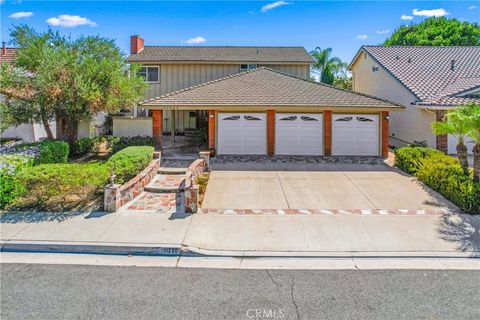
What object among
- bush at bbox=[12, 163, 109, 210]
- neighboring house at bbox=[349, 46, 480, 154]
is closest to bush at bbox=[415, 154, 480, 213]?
neighboring house at bbox=[349, 46, 480, 154]

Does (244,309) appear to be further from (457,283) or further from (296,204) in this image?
(296,204)

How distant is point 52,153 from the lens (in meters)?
13.0

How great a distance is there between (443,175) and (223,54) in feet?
59.7

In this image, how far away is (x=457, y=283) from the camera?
558 centimetres

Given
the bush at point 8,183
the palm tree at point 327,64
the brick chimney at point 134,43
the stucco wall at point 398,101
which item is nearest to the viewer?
the bush at point 8,183

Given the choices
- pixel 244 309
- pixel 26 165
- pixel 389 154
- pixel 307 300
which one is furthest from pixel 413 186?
pixel 26 165

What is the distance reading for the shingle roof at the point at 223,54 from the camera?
23.8 meters

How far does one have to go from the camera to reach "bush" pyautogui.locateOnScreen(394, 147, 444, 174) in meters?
13.1

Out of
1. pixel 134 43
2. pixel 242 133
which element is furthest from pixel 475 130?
pixel 134 43

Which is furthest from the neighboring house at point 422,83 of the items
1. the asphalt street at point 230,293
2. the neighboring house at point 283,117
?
the asphalt street at point 230,293

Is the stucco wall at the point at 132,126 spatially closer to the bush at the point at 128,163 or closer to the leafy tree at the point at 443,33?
the bush at the point at 128,163

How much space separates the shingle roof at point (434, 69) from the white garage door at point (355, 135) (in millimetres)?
3077

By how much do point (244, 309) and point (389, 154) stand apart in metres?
15.2

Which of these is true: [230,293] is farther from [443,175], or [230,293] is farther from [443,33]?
[443,33]
